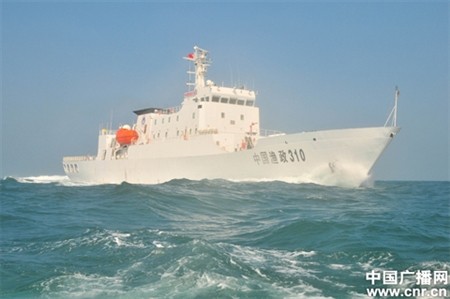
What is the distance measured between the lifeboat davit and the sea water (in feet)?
69.9

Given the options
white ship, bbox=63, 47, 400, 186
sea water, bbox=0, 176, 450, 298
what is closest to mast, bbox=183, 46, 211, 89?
white ship, bbox=63, 47, 400, 186

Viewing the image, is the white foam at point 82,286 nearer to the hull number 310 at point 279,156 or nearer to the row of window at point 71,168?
the hull number 310 at point 279,156

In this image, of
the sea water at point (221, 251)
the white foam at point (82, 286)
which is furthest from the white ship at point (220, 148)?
the white foam at point (82, 286)

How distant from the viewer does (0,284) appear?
7113 mm

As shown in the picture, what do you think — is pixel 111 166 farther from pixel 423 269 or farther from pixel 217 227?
pixel 423 269

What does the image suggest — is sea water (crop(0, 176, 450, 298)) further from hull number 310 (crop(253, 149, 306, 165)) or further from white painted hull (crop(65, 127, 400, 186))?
hull number 310 (crop(253, 149, 306, 165))

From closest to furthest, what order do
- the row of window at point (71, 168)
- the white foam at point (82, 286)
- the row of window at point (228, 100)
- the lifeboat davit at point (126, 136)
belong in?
the white foam at point (82, 286), the row of window at point (228, 100), the lifeboat davit at point (126, 136), the row of window at point (71, 168)

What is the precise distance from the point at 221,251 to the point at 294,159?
1649 centimetres

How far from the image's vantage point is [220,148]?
28.2m

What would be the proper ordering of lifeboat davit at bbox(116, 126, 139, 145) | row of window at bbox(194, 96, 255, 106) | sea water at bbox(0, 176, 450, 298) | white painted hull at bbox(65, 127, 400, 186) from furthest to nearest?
1. lifeboat davit at bbox(116, 126, 139, 145)
2. row of window at bbox(194, 96, 255, 106)
3. white painted hull at bbox(65, 127, 400, 186)
4. sea water at bbox(0, 176, 450, 298)

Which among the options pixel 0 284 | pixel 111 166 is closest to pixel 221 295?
pixel 0 284

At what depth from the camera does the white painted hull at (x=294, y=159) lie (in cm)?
2303

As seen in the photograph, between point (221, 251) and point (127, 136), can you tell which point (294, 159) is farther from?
point (127, 136)

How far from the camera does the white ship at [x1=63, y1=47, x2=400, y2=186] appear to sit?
23578mm
